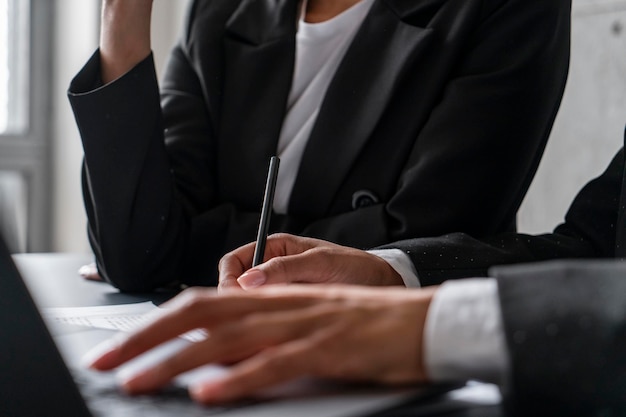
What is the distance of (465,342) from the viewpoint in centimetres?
43

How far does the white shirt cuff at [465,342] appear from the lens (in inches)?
16.7

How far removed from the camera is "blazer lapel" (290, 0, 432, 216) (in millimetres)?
1072

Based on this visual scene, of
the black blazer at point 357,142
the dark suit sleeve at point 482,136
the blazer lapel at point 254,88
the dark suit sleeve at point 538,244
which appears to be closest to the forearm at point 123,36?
the black blazer at point 357,142

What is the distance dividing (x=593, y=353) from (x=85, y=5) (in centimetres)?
222

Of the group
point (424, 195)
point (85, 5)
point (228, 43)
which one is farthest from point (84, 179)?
point (85, 5)

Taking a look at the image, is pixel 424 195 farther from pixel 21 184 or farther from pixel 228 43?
pixel 21 184

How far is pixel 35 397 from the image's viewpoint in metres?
0.41

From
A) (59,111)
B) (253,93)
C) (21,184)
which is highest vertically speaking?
(253,93)

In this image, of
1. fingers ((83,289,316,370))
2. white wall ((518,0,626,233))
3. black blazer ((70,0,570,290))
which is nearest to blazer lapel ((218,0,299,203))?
black blazer ((70,0,570,290))

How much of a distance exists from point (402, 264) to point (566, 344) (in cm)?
41

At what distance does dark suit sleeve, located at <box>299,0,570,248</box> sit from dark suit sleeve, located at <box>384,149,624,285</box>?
3.1 inches

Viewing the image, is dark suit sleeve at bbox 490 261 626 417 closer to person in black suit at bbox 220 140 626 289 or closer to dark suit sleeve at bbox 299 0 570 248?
person in black suit at bbox 220 140 626 289

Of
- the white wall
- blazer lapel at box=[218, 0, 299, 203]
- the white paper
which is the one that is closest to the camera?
the white paper

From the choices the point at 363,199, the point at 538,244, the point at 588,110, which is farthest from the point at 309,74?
the point at 588,110
